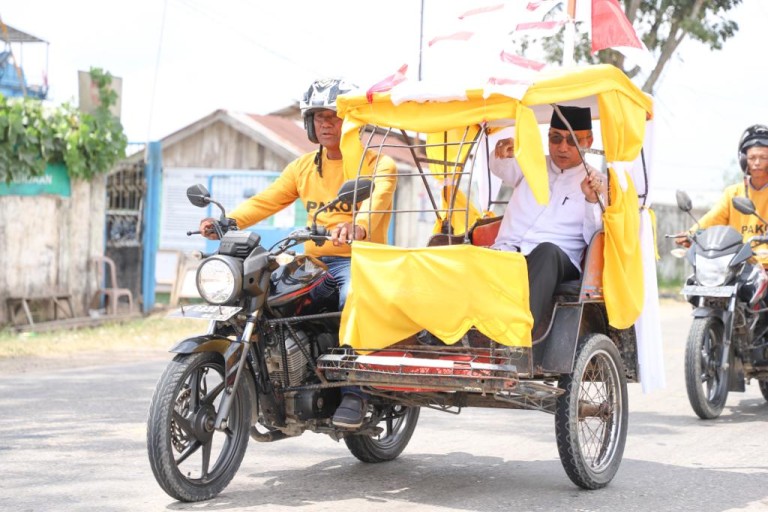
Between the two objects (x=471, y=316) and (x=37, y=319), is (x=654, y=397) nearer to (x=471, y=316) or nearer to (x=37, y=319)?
(x=471, y=316)

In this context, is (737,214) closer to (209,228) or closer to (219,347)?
(209,228)

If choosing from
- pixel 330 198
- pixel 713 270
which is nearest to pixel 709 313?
pixel 713 270

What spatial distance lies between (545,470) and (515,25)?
2544 millimetres

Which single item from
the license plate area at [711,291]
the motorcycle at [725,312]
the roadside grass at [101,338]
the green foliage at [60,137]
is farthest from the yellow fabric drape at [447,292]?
the green foliage at [60,137]

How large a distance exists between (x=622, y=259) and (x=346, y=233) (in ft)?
5.00

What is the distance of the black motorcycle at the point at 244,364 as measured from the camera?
17.2 feet

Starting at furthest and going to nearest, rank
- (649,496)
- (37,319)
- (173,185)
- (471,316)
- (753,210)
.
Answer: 1. (173,185)
2. (37,319)
3. (753,210)
4. (649,496)
5. (471,316)

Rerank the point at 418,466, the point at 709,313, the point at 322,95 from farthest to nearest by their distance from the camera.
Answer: the point at 709,313, the point at 418,466, the point at 322,95

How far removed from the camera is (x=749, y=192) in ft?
30.6

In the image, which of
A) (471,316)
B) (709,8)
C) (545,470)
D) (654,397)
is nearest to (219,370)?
(471,316)

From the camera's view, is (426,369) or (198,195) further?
(198,195)

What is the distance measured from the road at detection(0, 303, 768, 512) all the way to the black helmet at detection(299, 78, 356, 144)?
202 centimetres

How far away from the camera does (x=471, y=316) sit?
17.6 ft

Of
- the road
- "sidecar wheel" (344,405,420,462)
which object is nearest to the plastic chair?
the road
